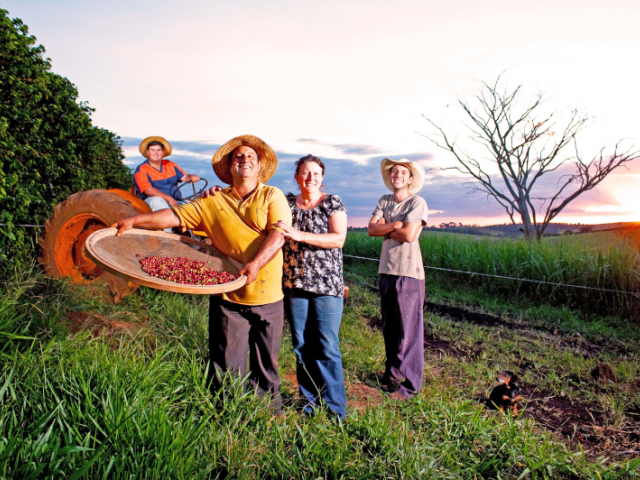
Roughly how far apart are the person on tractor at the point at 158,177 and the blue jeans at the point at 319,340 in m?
3.31

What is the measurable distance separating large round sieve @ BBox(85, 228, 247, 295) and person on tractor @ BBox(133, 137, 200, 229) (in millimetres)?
2683

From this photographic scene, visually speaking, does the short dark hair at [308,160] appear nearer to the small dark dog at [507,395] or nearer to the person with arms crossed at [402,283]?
the person with arms crossed at [402,283]

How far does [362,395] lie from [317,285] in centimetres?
137

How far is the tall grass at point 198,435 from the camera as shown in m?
2.09

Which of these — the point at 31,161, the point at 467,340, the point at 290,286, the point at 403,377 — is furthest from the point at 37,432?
the point at 467,340

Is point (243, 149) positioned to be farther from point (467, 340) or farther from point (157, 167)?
point (467, 340)

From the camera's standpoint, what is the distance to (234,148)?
3.18 metres

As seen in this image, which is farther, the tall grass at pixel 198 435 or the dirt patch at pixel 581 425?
the dirt patch at pixel 581 425

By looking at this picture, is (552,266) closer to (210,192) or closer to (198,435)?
(210,192)

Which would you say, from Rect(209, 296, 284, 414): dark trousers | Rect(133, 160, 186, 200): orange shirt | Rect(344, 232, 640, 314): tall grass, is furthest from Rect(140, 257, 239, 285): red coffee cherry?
Rect(344, 232, 640, 314): tall grass

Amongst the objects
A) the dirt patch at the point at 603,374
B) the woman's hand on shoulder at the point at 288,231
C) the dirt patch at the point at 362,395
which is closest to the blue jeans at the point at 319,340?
the woman's hand on shoulder at the point at 288,231

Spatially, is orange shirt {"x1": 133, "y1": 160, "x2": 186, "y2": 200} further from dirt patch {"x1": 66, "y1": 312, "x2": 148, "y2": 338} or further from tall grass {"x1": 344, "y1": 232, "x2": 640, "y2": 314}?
tall grass {"x1": 344, "y1": 232, "x2": 640, "y2": 314}

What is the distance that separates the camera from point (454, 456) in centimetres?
270

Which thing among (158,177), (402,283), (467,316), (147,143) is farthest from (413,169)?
(467,316)
